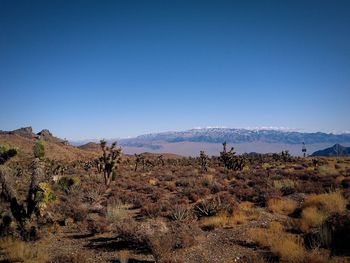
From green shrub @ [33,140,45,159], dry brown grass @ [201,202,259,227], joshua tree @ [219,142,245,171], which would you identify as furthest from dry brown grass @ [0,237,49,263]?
joshua tree @ [219,142,245,171]

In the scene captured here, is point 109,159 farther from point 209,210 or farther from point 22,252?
point 22,252

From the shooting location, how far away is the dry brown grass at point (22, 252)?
915 centimetres

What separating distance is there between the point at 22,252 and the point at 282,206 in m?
11.3

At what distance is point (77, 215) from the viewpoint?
14.5 metres

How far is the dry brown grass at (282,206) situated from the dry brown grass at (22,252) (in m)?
10.1

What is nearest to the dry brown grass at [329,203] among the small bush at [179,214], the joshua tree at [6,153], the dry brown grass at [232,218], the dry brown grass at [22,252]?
the dry brown grass at [232,218]

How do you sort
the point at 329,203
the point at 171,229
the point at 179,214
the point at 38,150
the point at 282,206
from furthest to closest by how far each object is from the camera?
1. the point at 282,206
2. the point at 38,150
3. the point at 179,214
4. the point at 329,203
5. the point at 171,229

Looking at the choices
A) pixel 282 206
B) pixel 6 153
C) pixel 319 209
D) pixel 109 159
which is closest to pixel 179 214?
pixel 282 206

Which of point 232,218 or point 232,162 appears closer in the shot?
point 232,218

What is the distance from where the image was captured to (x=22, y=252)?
9.38 metres

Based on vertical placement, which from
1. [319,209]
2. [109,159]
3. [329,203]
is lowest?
[319,209]

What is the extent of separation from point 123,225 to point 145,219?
3.15 meters

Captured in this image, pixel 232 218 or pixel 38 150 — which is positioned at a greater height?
pixel 38 150

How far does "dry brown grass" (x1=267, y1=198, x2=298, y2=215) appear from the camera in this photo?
14334 mm
